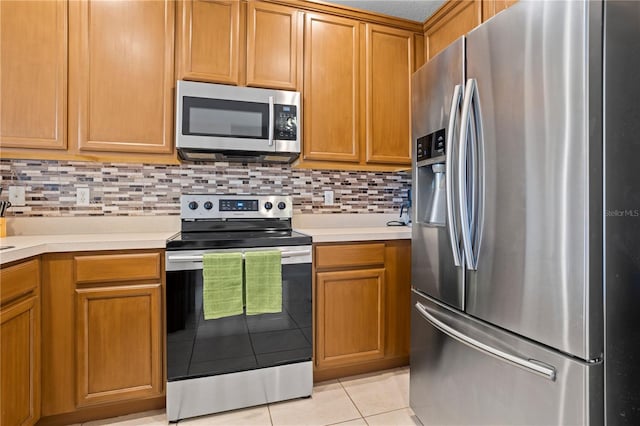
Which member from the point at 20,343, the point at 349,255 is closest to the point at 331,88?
the point at 349,255

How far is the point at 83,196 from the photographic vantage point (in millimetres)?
1971

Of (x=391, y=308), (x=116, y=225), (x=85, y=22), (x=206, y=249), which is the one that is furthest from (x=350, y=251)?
(x=85, y=22)

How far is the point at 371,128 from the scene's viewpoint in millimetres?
2266

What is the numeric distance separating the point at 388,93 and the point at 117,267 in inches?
76.1

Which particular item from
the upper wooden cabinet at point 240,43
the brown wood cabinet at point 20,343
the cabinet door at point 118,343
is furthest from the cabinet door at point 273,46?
the brown wood cabinet at point 20,343

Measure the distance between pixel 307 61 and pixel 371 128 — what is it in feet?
1.96

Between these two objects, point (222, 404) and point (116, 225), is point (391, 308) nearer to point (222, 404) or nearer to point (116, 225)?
point (222, 404)

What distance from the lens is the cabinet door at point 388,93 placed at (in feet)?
7.43

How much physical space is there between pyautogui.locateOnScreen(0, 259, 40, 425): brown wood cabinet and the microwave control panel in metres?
1.32

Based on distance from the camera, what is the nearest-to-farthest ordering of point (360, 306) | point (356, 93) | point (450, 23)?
point (360, 306) → point (450, 23) → point (356, 93)

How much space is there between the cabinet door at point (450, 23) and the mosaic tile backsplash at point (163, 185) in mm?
978

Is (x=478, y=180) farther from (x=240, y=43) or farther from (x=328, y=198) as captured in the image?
(x=240, y=43)

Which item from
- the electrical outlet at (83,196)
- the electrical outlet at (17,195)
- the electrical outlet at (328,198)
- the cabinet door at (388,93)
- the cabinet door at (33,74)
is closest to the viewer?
the cabinet door at (33,74)

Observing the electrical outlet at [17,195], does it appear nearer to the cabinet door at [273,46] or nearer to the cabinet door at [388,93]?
the cabinet door at [273,46]
